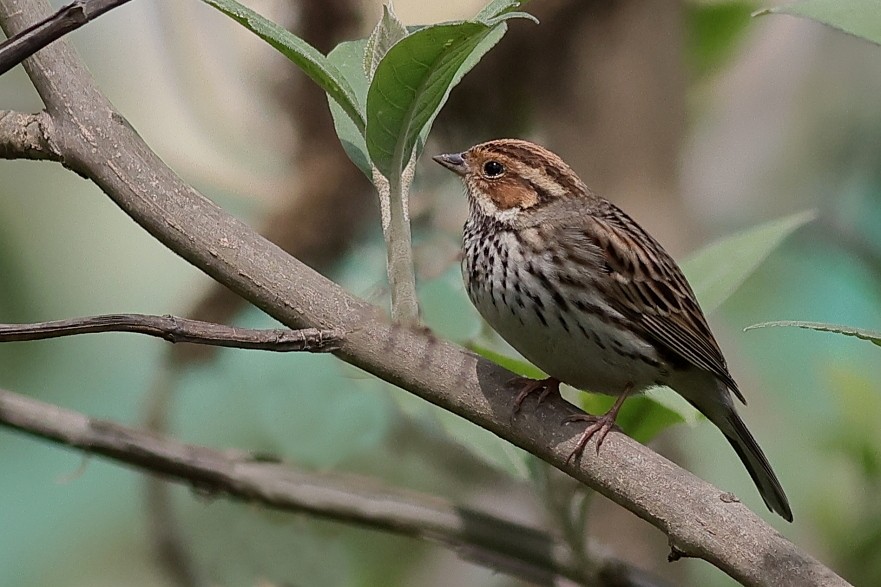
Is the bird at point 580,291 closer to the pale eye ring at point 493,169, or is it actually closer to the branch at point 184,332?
the pale eye ring at point 493,169

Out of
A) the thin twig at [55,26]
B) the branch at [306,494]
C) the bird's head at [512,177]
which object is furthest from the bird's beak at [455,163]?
the thin twig at [55,26]

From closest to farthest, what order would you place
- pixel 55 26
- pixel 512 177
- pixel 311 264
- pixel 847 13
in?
pixel 55 26
pixel 847 13
pixel 512 177
pixel 311 264

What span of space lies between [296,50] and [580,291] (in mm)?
619

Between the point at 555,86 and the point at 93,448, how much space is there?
1.25m

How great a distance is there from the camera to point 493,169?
4.67ft

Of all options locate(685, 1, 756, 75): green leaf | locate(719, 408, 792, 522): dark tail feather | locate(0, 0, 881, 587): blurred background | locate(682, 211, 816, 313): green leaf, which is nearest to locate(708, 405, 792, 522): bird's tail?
locate(719, 408, 792, 522): dark tail feather

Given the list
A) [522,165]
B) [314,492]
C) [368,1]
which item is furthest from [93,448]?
[368,1]

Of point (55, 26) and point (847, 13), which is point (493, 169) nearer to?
point (847, 13)

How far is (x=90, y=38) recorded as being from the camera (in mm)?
2127

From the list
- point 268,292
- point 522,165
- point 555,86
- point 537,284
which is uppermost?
point 555,86

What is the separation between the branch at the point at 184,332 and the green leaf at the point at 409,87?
145 mm

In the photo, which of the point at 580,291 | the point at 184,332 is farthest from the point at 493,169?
the point at 184,332

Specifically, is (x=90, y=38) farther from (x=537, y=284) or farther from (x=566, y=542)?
(x=566, y=542)

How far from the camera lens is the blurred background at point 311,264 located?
1889 millimetres
